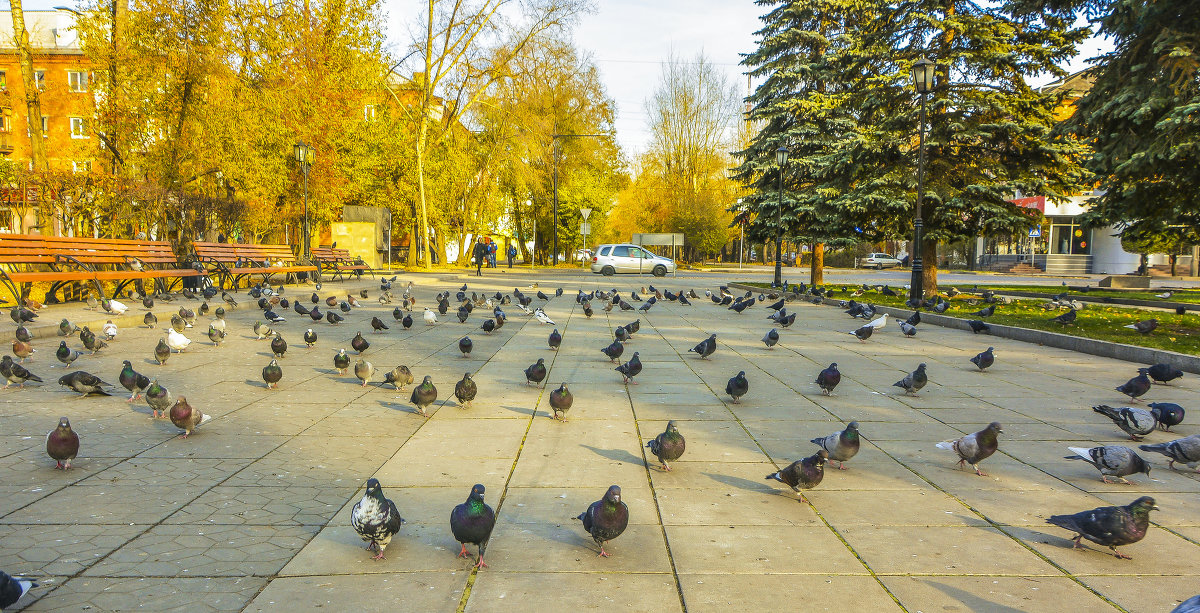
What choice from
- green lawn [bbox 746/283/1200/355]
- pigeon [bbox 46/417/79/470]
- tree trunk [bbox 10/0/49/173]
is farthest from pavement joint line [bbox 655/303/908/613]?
tree trunk [bbox 10/0/49/173]

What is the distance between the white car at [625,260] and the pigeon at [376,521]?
1337 inches

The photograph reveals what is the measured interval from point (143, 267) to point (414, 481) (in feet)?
46.6

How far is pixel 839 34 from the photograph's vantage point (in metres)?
25.1

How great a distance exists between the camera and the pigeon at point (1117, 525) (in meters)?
3.35

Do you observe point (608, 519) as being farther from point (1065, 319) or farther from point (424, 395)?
point (1065, 319)

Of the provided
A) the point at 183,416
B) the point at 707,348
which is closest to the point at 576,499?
the point at 183,416

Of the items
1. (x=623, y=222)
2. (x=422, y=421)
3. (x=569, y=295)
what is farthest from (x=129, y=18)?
(x=623, y=222)

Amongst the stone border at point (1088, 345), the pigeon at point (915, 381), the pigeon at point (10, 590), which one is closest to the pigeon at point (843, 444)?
the pigeon at point (915, 381)

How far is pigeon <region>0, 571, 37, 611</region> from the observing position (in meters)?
2.61

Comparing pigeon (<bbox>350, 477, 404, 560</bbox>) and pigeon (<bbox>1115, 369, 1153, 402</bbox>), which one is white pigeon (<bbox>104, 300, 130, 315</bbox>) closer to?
pigeon (<bbox>350, 477, 404, 560</bbox>)

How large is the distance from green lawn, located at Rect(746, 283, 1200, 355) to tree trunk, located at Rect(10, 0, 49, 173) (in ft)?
73.2

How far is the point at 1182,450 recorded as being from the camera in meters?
4.75

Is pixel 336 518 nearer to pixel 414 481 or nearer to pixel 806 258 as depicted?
pixel 414 481

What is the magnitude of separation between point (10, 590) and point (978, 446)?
5.24 meters
